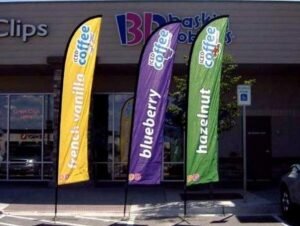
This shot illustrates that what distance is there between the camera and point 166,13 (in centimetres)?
1848

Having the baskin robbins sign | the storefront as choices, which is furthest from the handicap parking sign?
the storefront

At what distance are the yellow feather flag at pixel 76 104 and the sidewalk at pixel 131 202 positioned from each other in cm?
162

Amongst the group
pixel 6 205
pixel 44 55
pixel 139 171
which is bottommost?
pixel 6 205

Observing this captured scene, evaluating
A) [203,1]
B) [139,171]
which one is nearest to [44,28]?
[203,1]

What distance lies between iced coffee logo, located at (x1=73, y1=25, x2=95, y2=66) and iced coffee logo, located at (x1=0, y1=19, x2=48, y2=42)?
5.73 meters

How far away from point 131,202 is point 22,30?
6.62 metres

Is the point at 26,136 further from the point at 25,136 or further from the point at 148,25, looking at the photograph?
the point at 148,25

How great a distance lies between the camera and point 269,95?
814 inches

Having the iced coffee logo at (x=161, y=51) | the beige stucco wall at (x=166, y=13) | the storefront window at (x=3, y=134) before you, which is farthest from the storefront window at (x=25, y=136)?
the iced coffee logo at (x=161, y=51)

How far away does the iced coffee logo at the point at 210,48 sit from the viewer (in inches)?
523

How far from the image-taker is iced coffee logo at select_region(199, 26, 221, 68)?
13.3m

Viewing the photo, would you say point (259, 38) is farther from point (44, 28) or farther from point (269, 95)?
point (44, 28)

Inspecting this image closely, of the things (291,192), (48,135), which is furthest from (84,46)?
(48,135)

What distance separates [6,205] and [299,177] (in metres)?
7.25
